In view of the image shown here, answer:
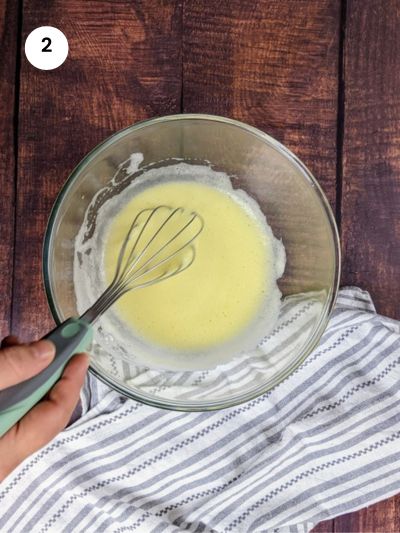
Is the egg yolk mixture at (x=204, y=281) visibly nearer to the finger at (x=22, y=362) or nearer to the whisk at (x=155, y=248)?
the whisk at (x=155, y=248)

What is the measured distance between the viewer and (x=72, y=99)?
2.78 ft

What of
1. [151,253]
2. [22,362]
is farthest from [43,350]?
[151,253]

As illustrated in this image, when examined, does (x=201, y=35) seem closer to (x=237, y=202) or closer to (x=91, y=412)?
(x=237, y=202)

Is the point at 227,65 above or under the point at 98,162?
above

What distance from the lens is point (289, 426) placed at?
2.87 feet

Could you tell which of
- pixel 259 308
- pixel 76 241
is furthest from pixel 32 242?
pixel 259 308

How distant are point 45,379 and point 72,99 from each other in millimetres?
393

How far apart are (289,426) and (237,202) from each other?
0.96ft

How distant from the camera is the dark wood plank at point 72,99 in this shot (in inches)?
33.3

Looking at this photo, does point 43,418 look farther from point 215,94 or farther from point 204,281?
point 215,94

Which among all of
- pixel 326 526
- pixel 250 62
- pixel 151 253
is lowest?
pixel 326 526

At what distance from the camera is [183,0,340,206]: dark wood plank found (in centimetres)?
86

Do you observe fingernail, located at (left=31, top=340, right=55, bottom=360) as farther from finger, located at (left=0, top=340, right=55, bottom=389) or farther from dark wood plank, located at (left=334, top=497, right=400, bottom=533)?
dark wood plank, located at (left=334, top=497, right=400, bottom=533)

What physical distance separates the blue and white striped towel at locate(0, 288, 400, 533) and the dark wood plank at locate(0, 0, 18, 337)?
0.16 meters
